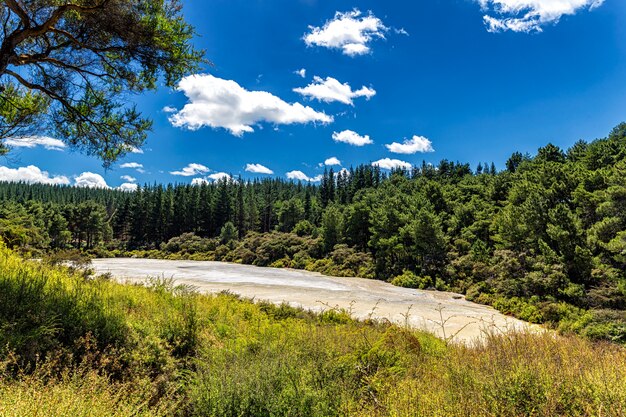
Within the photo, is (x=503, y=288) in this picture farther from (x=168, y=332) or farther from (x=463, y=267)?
(x=168, y=332)

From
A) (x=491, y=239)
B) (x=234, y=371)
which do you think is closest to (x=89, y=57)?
(x=234, y=371)

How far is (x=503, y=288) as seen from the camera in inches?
874

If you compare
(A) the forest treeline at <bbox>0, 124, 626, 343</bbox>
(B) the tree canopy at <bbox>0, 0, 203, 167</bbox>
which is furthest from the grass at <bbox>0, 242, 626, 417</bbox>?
(A) the forest treeline at <bbox>0, 124, 626, 343</bbox>

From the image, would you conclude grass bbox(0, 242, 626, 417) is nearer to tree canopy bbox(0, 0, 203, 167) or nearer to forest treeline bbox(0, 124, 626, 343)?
tree canopy bbox(0, 0, 203, 167)

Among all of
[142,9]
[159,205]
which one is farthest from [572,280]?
[159,205]

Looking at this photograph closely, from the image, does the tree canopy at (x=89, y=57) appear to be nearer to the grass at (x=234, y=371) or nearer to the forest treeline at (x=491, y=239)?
the grass at (x=234, y=371)

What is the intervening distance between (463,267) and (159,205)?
255 feet

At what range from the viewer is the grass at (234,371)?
3.35m

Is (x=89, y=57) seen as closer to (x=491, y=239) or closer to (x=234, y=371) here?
(x=234, y=371)

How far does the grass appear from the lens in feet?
11.0

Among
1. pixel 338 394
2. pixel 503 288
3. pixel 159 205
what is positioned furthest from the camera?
pixel 159 205

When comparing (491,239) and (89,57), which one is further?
(491,239)

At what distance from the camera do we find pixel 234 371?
4344 millimetres

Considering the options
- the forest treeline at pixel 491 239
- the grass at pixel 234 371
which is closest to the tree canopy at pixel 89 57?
the grass at pixel 234 371
